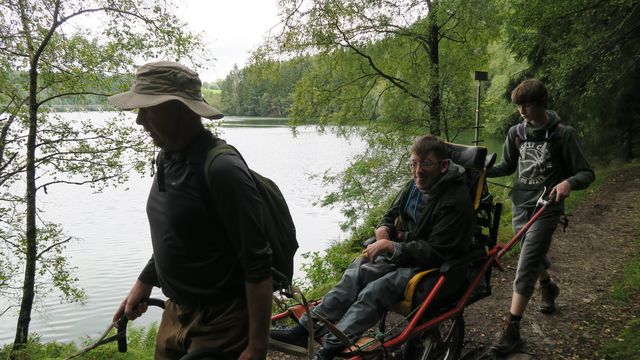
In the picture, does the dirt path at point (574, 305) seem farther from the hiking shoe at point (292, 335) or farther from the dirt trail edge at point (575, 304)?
the hiking shoe at point (292, 335)

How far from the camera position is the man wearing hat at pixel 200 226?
1529 millimetres

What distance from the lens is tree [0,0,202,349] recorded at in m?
Answer: 8.15

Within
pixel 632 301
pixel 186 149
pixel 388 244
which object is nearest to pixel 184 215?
pixel 186 149

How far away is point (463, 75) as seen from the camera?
31.7 ft

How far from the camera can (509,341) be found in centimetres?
349

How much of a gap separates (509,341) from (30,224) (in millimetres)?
8941

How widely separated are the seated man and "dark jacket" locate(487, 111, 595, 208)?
2.79 feet

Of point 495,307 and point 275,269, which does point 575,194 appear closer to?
point 495,307

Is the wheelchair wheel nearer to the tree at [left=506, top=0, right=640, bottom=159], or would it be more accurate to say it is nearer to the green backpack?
the green backpack

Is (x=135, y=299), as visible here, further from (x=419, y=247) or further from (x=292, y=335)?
(x=419, y=247)

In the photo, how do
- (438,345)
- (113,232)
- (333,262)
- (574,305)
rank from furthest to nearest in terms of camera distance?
(113,232), (333,262), (574,305), (438,345)

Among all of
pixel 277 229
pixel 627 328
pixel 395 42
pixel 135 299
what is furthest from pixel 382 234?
pixel 395 42

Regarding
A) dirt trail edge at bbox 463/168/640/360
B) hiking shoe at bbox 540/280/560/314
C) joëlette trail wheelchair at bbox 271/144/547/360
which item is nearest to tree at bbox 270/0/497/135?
dirt trail edge at bbox 463/168/640/360

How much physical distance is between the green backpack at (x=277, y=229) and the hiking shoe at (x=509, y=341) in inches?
95.4
